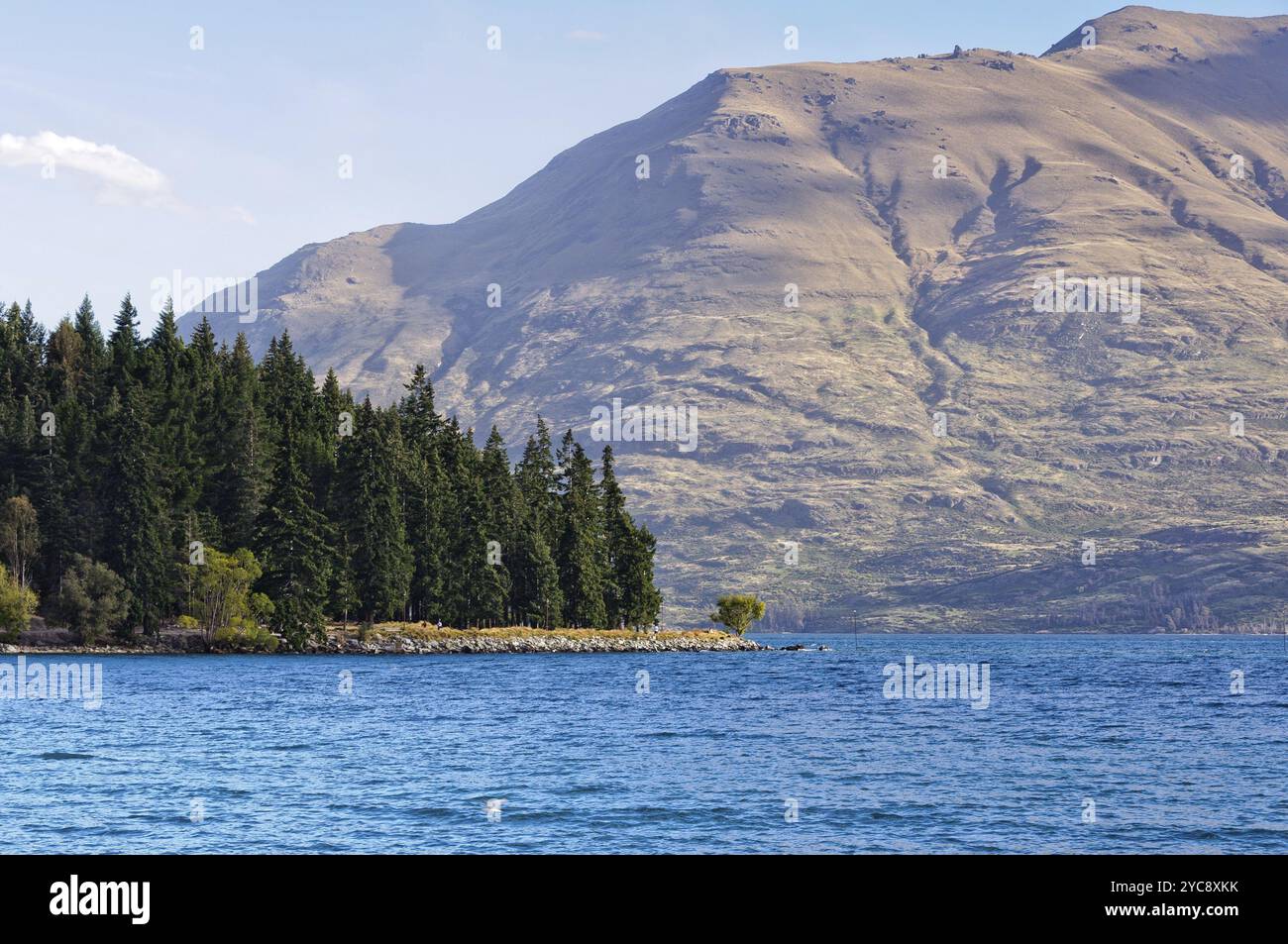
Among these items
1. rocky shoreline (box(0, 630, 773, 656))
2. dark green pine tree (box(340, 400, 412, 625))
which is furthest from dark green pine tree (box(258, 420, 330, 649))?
dark green pine tree (box(340, 400, 412, 625))

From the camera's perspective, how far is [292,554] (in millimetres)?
150250

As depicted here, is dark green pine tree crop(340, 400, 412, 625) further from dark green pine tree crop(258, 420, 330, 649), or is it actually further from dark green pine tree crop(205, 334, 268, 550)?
dark green pine tree crop(205, 334, 268, 550)

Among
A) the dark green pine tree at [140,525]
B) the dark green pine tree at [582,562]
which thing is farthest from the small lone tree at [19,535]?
the dark green pine tree at [582,562]

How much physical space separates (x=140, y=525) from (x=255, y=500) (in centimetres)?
1732

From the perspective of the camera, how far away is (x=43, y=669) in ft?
392

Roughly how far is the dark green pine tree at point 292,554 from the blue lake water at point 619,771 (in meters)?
34.9

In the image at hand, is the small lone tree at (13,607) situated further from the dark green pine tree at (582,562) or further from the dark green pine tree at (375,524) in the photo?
the dark green pine tree at (582,562)

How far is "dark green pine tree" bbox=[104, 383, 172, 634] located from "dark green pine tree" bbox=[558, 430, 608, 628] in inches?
2150

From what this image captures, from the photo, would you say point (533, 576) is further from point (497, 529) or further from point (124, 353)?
point (124, 353)

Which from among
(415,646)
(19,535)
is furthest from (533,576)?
(19,535)

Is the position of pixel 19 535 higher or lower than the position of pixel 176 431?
lower
